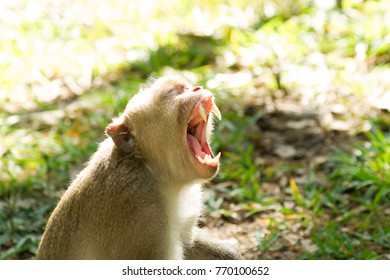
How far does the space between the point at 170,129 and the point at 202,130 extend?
0.68 ft

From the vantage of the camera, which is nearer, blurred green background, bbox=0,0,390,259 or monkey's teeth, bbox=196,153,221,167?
monkey's teeth, bbox=196,153,221,167

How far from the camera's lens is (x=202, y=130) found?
422 centimetres

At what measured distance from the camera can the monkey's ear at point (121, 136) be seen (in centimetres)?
409

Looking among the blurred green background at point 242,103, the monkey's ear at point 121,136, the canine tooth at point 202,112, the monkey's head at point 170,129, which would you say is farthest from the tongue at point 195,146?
the blurred green background at point 242,103

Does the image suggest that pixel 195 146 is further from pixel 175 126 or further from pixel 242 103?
pixel 242 103

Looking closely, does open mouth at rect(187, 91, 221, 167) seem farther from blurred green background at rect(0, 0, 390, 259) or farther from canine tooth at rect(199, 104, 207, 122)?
blurred green background at rect(0, 0, 390, 259)

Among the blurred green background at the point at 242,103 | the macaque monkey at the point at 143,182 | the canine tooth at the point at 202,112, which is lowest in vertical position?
the blurred green background at the point at 242,103

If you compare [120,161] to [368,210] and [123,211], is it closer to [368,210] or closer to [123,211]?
[123,211]

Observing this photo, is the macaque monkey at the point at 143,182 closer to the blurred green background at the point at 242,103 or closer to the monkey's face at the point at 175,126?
the monkey's face at the point at 175,126

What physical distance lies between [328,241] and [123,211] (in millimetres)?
1657

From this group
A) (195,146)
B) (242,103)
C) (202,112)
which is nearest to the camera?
(202,112)

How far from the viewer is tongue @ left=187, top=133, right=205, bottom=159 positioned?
4125 millimetres

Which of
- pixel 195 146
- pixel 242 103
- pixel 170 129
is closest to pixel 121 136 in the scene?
pixel 170 129

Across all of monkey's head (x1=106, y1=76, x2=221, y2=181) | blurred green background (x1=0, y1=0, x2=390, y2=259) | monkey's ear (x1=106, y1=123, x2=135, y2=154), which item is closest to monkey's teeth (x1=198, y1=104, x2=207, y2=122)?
monkey's head (x1=106, y1=76, x2=221, y2=181)
